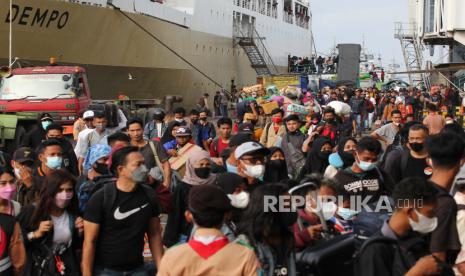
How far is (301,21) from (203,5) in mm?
29155

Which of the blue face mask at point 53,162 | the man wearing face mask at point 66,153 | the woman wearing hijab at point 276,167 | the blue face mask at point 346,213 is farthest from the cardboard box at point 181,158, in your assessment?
the blue face mask at point 346,213

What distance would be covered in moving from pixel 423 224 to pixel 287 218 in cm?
77

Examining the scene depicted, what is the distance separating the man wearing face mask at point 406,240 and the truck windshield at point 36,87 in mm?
15669

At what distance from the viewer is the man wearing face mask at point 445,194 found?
160 inches

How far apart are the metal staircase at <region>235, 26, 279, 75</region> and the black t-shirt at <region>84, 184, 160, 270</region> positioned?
4549 centimetres

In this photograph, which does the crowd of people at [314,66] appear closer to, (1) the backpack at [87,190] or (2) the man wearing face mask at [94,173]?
(2) the man wearing face mask at [94,173]

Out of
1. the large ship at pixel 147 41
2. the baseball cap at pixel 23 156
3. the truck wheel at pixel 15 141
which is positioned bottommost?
the truck wheel at pixel 15 141

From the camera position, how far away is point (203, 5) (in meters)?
42.9

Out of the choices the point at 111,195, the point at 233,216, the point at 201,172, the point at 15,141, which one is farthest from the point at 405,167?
the point at 15,141

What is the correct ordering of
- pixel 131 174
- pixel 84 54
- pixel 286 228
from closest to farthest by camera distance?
1. pixel 286 228
2. pixel 131 174
3. pixel 84 54

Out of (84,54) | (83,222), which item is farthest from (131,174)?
(84,54)

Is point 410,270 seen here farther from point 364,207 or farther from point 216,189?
point 364,207

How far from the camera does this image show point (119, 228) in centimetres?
479

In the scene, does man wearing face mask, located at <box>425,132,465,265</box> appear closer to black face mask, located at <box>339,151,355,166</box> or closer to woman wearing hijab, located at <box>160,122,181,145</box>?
black face mask, located at <box>339,151,355,166</box>
